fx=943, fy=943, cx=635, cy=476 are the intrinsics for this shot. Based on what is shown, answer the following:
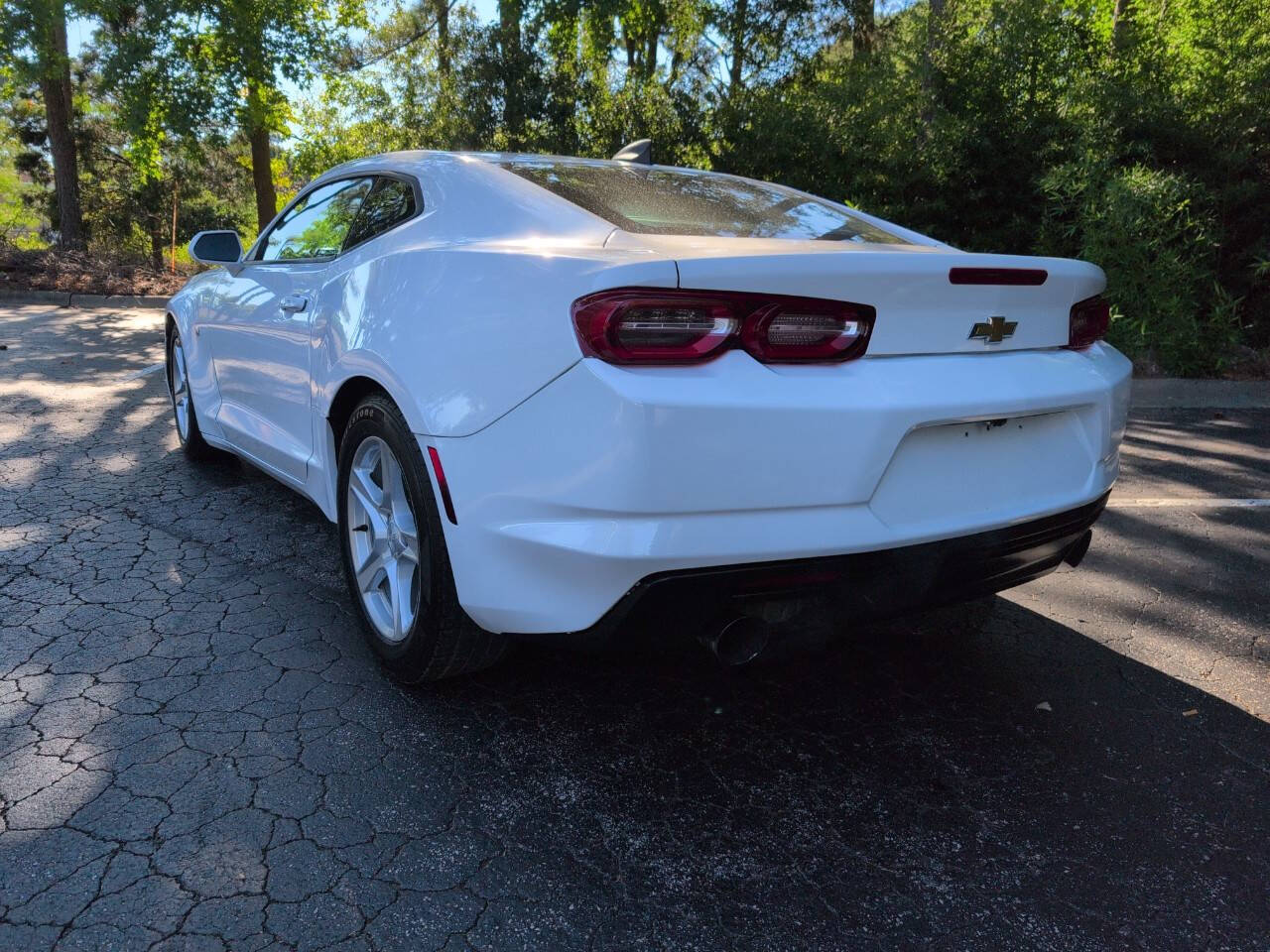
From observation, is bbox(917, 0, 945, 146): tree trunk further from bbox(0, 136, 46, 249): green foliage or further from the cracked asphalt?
bbox(0, 136, 46, 249): green foliage

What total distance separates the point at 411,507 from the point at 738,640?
939 mm

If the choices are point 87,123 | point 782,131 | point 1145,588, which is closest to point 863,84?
point 782,131

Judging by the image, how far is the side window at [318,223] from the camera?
337 centimetres

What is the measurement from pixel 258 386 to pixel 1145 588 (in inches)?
139

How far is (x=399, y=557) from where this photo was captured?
2707 mm

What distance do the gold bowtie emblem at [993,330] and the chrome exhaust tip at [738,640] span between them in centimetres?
87

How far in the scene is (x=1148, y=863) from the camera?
6.61ft

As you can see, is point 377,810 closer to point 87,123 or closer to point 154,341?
point 154,341

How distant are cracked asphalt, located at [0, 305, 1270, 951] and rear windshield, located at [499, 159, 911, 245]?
1.14 m

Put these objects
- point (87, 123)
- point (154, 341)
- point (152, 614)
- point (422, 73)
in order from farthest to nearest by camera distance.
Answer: point (87, 123) → point (422, 73) → point (154, 341) → point (152, 614)

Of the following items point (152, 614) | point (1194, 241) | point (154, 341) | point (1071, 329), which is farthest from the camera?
point (154, 341)

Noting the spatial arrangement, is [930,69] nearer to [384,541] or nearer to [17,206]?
[384,541]

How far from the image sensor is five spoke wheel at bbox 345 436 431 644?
8.63 ft

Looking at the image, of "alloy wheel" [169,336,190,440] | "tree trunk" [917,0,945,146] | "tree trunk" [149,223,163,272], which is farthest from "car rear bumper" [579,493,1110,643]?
"tree trunk" [149,223,163,272]
